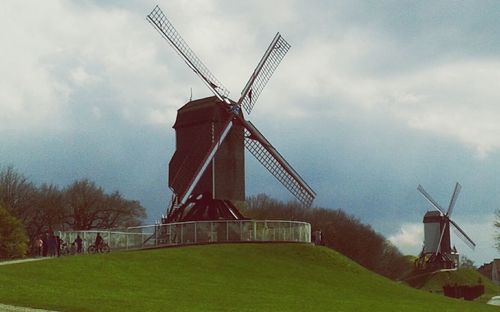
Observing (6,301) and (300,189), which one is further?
(300,189)

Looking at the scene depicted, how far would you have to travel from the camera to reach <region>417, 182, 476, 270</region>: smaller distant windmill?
11562cm

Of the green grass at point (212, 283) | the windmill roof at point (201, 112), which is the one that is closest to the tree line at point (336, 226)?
the windmill roof at point (201, 112)

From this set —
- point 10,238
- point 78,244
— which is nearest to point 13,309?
point 78,244

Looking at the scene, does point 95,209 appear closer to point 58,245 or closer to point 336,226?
point 336,226

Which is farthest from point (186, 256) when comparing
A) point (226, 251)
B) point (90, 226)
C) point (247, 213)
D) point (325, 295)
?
point (247, 213)

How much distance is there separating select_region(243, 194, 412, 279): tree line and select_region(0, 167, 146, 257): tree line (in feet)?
59.6

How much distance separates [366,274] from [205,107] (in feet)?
55.2

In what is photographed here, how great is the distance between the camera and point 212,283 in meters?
37.1

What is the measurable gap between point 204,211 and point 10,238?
21520 millimetres

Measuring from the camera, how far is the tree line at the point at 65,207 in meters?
81.9

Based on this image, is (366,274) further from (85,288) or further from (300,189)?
(85,288)

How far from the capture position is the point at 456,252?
120 m

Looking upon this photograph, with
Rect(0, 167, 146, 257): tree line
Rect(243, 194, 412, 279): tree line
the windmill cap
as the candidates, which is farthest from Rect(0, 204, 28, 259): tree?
the windmill cap

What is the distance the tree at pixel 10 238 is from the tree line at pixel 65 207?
1220 cm
